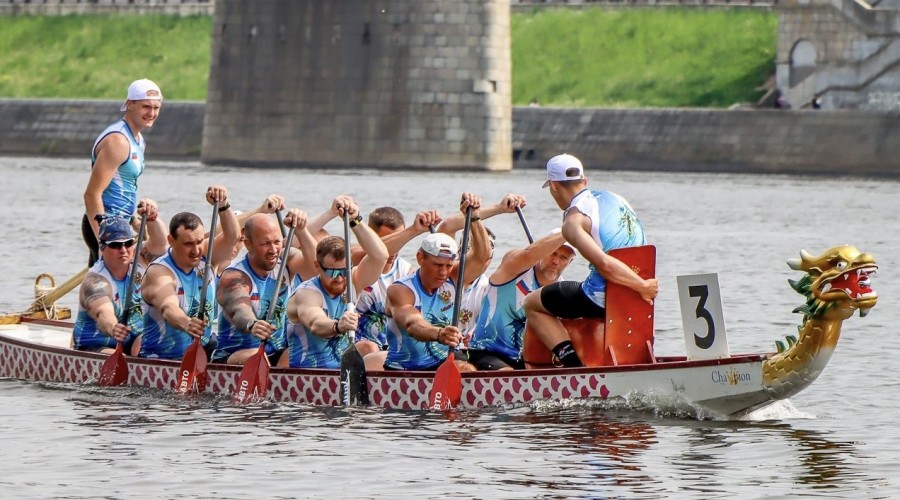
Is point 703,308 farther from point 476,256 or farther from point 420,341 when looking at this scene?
point 420,341

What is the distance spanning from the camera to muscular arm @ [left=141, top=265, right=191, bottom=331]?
49.3 feet

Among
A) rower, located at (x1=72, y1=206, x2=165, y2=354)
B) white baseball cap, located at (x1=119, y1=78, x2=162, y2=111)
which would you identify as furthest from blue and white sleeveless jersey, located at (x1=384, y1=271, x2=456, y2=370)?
white baseball cap, located at (x1=119, y1=78, x2=162, y2=111)

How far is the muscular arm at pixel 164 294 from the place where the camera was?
49.3 ft

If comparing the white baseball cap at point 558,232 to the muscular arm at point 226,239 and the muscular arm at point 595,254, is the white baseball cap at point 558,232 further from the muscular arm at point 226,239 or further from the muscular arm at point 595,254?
the muscular arm at point 226,239

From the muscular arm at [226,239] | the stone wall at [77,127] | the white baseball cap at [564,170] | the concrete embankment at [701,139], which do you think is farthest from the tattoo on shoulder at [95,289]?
the stone wall at [77,127]

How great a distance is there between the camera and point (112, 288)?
1570 centimetres

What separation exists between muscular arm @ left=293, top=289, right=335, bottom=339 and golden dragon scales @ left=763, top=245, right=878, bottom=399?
3235 millimetres

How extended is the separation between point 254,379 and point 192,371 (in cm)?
56

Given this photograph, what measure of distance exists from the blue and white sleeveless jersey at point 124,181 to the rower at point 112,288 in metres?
0.27

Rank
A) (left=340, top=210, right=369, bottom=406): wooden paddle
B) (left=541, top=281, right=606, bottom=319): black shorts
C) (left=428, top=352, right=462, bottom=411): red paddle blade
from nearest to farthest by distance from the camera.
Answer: (left=541, top=281, right=606, bottom=319): black shorts
(left=428, top=352, right=462, bottom=411): red paddle blade
(left=340, top=210, right=369, bottom=406): wooden paddle

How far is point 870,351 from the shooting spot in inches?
799

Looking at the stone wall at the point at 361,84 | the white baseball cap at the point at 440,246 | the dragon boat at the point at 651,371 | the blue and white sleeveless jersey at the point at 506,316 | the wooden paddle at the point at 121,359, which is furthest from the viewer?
the stone wall at the point at 361,84

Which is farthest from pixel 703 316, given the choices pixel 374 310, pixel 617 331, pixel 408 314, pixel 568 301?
pixel 374 310

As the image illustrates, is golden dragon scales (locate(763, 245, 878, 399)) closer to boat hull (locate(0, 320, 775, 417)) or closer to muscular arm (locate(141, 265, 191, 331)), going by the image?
boat hull (locate(0, 320, 775, 417))
